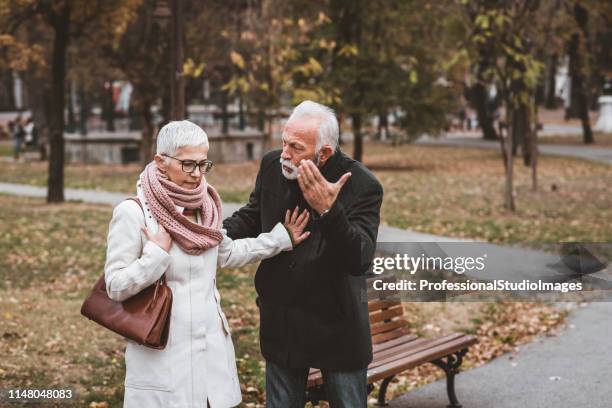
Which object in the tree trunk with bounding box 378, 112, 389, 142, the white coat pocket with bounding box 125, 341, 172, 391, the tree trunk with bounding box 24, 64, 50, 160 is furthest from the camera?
the tree trunk with bounding box 24, 64, 50, 160

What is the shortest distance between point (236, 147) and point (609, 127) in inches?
965

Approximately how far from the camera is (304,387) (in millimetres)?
5102

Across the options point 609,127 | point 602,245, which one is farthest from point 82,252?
point 609,127

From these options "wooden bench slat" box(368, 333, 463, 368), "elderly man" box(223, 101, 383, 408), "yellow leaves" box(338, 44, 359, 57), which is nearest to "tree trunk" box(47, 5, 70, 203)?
"yellow leaves" box(338, 44, 359, 57)

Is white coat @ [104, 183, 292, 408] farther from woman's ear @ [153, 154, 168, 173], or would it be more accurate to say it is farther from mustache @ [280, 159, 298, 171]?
mustache @ [280, 159, 298, 171]

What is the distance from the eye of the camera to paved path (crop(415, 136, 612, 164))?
34.9 metres

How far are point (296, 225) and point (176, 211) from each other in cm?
65

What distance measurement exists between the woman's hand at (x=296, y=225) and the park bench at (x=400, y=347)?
2.15 metres

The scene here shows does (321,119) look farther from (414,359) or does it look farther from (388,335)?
(388,335)

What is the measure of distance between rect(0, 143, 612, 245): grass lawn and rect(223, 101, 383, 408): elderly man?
10289mm

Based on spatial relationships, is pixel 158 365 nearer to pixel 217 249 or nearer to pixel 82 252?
pixel 217 249

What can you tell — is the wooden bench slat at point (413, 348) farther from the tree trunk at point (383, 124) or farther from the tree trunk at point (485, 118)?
the tree trunk at point (485, 118)

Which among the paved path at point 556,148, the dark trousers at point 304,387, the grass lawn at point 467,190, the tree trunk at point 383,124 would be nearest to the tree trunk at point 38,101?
the grass lawn at point 467,190

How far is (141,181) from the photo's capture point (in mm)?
4531
